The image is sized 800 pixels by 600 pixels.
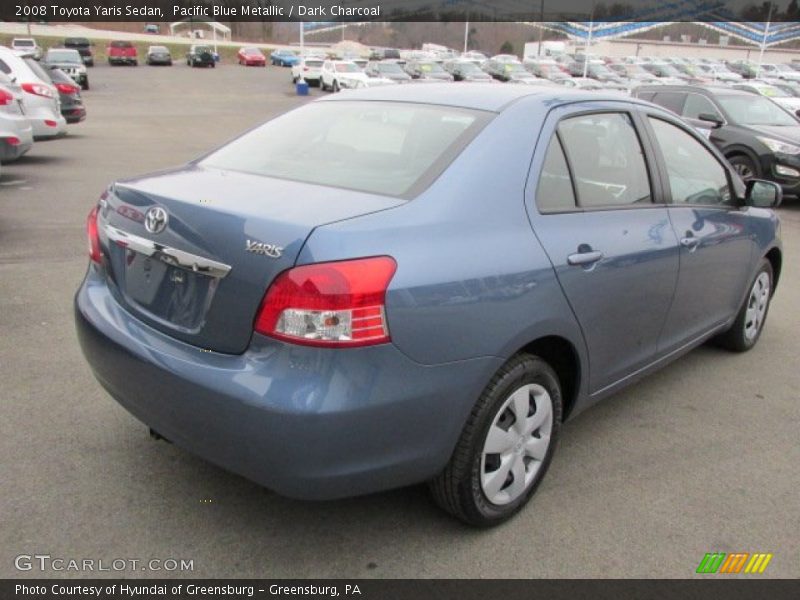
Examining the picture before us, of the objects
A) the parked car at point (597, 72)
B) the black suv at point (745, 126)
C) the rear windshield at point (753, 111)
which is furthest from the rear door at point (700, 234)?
the parked car at point (597, 72)

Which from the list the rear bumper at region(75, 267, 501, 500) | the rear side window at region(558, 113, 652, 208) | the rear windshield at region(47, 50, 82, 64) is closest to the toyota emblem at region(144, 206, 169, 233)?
the rear bumper at region(75, 267, 501, 500)

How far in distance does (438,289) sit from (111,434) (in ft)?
6.45

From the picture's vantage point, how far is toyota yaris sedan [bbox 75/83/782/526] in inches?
86.4

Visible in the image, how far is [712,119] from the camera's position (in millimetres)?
11227

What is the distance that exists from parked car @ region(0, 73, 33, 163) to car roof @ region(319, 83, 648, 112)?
772 cm

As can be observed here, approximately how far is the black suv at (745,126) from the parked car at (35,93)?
33.5ft

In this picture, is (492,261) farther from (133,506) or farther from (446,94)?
(133,506)

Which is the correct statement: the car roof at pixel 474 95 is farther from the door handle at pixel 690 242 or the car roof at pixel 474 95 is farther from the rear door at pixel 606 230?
the door handle at pixel 690 242

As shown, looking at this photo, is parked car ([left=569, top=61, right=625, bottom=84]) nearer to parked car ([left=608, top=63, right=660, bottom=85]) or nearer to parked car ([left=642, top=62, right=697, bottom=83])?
parked car ([left=608, top=63, right=660, bottom=85])

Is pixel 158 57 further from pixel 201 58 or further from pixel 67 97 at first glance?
pixel 67 97

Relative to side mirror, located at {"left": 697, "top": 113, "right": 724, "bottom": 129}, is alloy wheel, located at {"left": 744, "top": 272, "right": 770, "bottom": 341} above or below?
below

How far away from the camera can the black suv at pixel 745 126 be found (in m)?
10.4

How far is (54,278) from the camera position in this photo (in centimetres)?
568

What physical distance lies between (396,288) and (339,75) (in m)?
33.4
